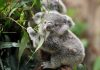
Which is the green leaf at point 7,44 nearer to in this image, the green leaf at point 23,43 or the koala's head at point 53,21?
the green leaf at point 23,43

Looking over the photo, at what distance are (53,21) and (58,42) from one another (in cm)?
11

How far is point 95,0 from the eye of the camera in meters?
10.3

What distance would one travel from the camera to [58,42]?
92.0 inches

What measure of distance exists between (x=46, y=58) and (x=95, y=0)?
807cm

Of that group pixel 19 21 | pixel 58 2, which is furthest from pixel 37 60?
pixel 58 2

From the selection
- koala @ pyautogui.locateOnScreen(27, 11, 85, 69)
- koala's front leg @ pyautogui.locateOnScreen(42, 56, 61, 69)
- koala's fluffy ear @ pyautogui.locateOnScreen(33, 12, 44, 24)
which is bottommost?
koala's front leg @ pyautogui.locateOnScreen(42, 56, 61, 69)

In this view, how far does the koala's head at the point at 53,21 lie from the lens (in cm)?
233

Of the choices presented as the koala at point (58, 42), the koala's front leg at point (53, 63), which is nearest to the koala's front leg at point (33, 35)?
the koala at point (58, 42)

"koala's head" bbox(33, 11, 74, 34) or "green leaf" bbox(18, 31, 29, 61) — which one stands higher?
"koala's head" bbox(33, 11, 74, 34)

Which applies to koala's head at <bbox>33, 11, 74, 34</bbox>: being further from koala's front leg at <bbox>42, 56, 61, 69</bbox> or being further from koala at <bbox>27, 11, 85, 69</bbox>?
Answer: koala's front leg at <bbox>42, 56, 61, 69</bbox>

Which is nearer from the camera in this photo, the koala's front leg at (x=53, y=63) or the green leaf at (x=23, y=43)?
the green leaf at (x=23, y=43)

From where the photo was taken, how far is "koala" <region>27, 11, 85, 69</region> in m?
2.32

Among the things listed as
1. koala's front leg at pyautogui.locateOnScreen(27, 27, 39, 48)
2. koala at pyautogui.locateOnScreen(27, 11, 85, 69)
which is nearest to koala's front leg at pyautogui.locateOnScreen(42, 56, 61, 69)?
koala at pyautogui.locateOnScreen(27, 11, 85, 69)

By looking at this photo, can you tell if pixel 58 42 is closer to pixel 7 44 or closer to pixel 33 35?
pixel 33 35
